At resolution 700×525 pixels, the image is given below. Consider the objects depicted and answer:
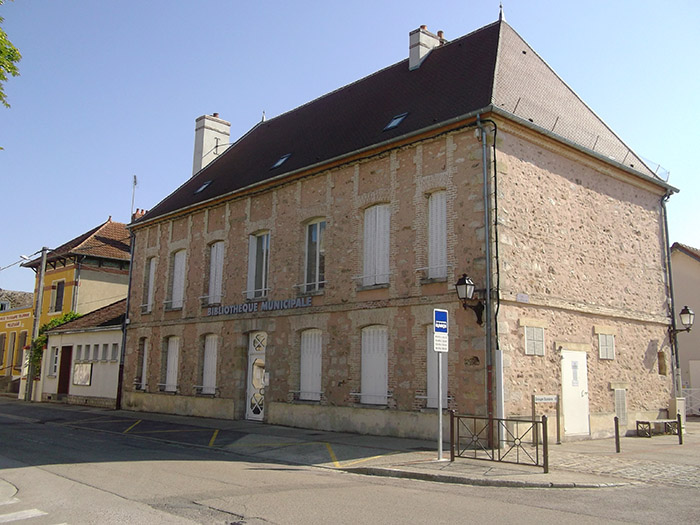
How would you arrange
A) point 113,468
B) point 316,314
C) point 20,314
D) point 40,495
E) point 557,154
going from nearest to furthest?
point 40,495
point 113,468
point 557,154
point 316,314
point 20,314

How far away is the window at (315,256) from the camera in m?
17.2

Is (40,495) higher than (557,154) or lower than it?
lower

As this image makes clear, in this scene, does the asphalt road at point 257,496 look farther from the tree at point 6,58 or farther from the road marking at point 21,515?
the tree at point 6,58

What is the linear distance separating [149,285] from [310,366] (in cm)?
1011

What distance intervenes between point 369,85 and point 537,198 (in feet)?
27.7

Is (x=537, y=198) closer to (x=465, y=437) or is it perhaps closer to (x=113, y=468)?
(x=465, y=437)

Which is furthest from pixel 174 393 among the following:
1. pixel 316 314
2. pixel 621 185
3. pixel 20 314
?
pixel 20 314

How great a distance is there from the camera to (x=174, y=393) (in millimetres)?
21438

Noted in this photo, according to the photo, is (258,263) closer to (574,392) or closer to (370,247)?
(370,247)

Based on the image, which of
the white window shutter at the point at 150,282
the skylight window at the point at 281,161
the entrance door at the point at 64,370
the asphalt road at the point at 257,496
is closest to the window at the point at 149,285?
the white window shutter at the point at 150,282

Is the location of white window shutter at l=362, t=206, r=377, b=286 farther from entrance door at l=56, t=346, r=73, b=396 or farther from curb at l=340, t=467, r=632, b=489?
entrance door at l=56, t=346, r=73, b=396

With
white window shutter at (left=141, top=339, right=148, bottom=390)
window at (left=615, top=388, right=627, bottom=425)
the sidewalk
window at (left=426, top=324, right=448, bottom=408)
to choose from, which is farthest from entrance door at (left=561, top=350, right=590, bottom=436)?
white window shutter at (left=141, top=339, right=148, bottom=390)

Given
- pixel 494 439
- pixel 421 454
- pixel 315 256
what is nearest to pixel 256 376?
pixel 315 256

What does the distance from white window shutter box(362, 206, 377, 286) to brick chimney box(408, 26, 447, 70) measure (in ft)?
19.0
